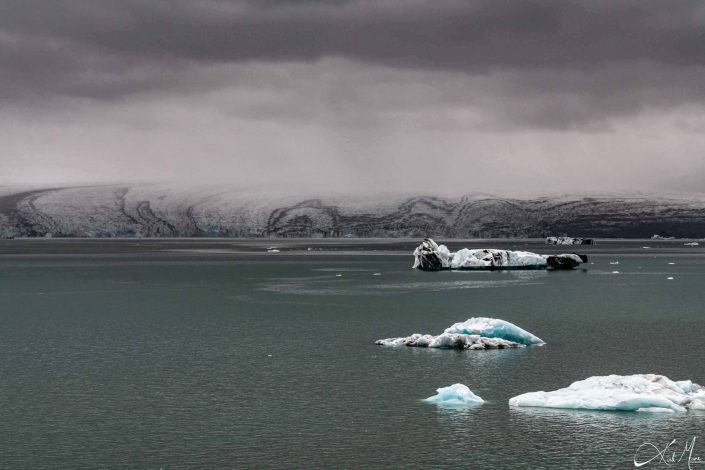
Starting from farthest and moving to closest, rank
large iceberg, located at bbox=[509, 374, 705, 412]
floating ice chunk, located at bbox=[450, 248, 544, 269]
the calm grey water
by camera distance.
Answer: floating ice chunk, located at bbox=[450, 248, 544, 269] → large iceberg, located at bbox=[509, 374, 705, 412] → the calm grey water

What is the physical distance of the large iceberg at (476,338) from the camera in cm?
2890

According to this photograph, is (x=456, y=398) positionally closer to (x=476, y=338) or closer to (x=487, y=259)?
(x=476, y=338)

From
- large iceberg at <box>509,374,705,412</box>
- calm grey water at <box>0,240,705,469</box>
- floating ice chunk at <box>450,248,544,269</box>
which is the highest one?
large iceberg at <box>509,374,705,412</box>

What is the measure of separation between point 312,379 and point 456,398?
4.87 metres

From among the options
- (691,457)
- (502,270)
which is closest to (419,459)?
(691,457)

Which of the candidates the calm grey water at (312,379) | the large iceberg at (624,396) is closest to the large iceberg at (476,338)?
the calm grey water at (312,379)

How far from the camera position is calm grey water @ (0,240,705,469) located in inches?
632

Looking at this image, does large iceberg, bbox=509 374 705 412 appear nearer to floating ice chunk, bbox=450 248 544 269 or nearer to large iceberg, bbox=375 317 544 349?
large iceberg, bbox=375 317 544 349

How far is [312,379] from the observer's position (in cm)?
2330

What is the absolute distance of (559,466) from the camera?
49.2 feet

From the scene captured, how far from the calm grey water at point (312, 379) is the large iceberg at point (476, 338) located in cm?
81

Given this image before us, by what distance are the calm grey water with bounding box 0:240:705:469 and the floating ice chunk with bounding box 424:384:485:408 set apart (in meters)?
0.39

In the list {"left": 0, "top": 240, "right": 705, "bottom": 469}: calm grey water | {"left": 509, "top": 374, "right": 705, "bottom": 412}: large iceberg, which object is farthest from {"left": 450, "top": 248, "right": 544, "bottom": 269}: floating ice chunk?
{"left": 509, "top": 374, "right": 705, "bottom": 412}: large iceberg

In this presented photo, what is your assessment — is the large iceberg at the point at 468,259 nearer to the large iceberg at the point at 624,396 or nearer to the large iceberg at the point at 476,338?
the large iceberg at the point at 476,338
